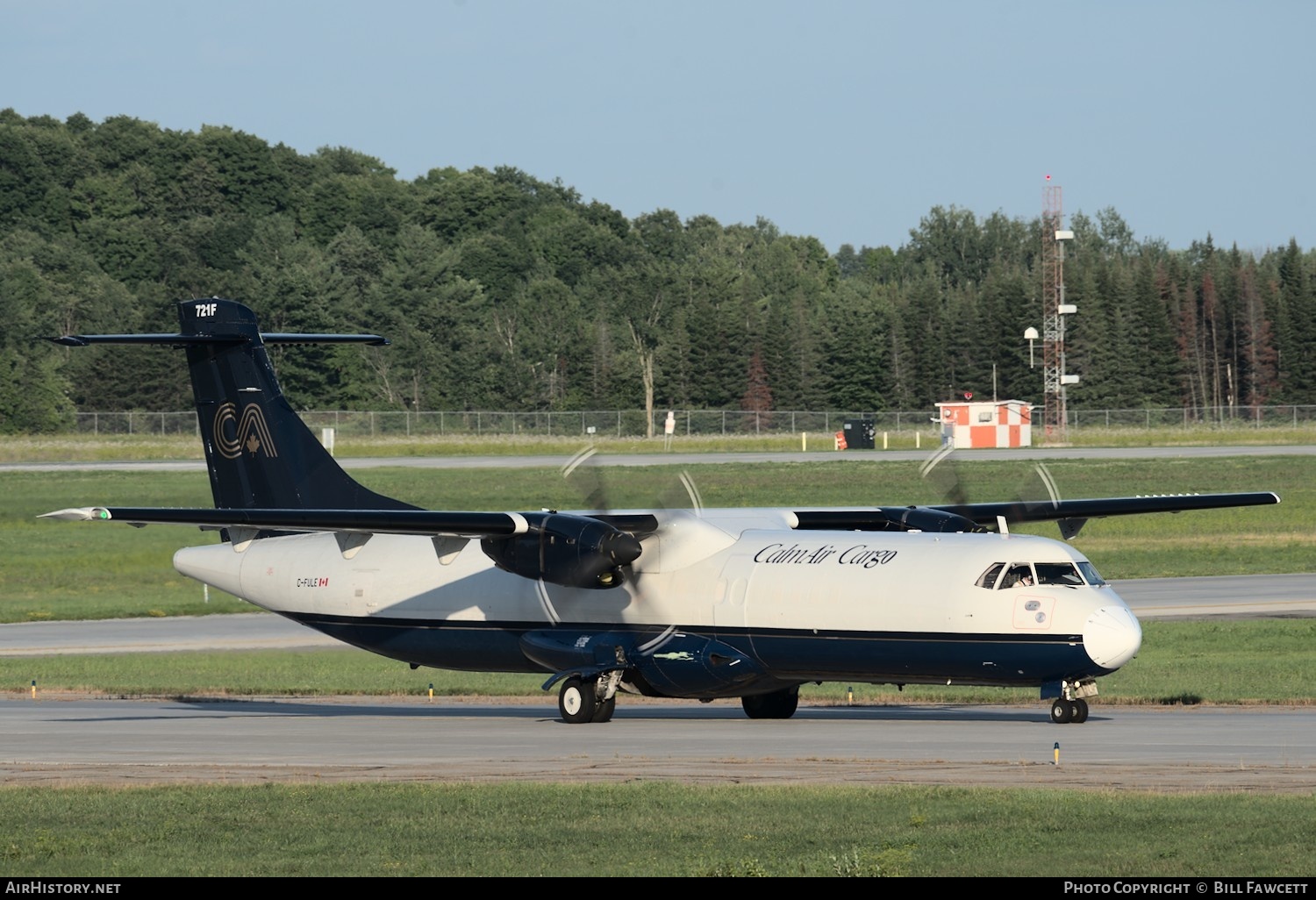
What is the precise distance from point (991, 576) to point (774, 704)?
14.1ft

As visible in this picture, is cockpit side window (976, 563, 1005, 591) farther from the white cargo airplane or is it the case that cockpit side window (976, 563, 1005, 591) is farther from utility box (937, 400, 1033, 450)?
utility box (937, 400, 1033, 450)

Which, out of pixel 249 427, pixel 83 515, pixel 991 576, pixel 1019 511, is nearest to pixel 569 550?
pixel 991 576

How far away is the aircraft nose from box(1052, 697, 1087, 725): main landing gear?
0.99 meters

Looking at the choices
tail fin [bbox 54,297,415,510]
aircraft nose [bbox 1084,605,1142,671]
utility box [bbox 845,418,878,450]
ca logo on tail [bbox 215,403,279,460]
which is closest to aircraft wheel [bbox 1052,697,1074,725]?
aircraft nose [bbox 1084,605,1142,671]

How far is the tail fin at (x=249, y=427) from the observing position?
27047mm

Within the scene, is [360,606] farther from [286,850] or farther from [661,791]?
[286,850]

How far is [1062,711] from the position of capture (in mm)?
21281

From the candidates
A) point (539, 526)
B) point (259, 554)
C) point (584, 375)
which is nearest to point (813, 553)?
point (539, 526)

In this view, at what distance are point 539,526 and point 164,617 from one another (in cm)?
2250

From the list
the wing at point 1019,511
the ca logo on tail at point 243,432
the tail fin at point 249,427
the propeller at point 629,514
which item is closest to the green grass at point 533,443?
the tail fin at point 249,427

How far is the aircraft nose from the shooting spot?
20188 millimetres

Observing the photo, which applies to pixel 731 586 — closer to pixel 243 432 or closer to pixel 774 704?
pixel 774 704

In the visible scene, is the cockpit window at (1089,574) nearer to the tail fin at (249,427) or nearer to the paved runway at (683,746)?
the paved runway at (683,746)

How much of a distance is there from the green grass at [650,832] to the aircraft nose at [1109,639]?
515 cm
